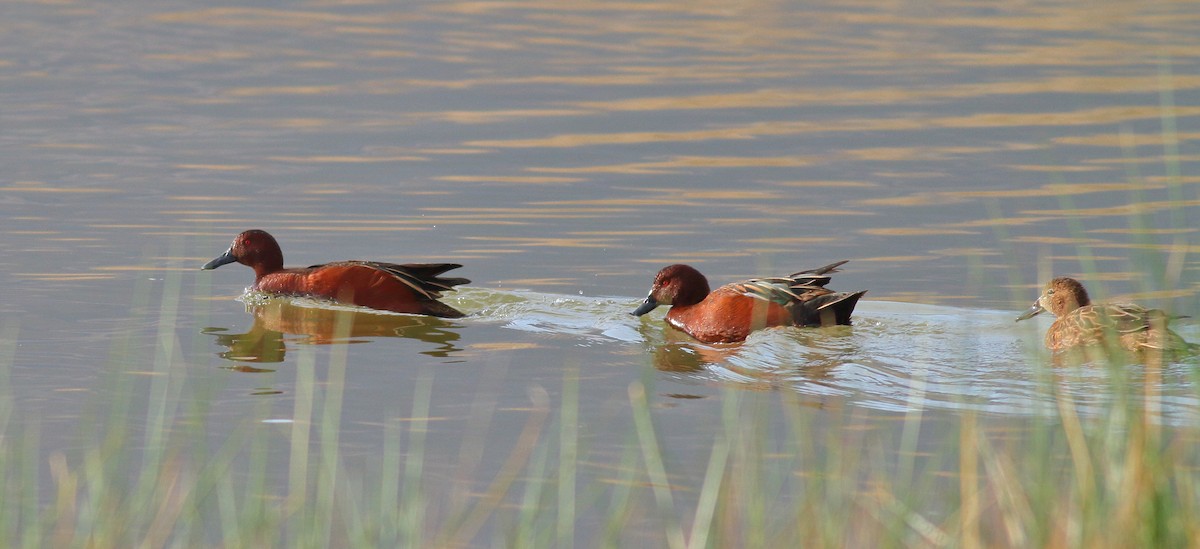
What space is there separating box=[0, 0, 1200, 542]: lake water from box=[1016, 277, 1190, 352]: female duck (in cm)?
22

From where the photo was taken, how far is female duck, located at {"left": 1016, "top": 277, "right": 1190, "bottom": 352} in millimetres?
8852

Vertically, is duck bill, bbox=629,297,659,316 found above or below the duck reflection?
above

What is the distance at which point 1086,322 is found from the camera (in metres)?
9.35

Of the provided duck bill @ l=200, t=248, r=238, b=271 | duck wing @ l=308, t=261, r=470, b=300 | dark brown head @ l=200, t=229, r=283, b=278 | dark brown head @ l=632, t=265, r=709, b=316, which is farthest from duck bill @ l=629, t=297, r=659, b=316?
duck bill @ l=200, t=248, r=238, b=271

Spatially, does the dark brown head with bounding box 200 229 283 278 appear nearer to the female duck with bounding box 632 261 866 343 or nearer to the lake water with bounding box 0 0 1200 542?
the lake water with bounding box 0 0 1200 542

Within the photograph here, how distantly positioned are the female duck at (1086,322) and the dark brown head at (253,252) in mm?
5012

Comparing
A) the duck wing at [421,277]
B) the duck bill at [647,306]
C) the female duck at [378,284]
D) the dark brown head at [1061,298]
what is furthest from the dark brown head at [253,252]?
the dark brown head at [1061,298]

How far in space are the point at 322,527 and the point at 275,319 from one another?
6.22 meters

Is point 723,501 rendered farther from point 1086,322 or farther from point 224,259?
point 224,259

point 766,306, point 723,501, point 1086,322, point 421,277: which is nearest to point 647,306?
point 766,306

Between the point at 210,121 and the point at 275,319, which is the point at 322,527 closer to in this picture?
the point at 275,319

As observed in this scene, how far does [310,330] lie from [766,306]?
2.75m

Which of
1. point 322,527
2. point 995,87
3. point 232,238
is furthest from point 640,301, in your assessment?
point 995,87

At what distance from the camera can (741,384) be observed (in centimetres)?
899
